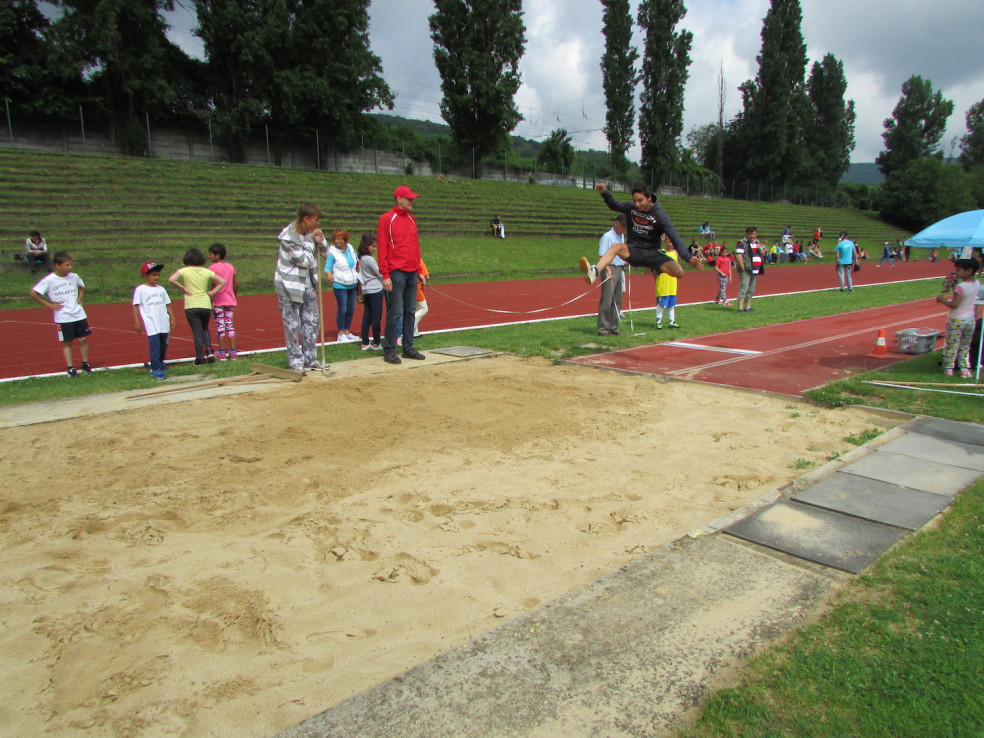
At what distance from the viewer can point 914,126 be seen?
281 feet

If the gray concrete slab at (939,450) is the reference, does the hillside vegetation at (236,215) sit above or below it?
above

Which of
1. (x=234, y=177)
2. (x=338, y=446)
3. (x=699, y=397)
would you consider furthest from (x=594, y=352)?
(x=234, y=177)

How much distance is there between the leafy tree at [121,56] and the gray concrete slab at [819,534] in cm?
4264

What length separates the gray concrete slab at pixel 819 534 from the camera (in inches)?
138

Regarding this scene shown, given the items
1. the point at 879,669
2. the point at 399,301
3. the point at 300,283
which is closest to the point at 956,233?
the point at 879,669

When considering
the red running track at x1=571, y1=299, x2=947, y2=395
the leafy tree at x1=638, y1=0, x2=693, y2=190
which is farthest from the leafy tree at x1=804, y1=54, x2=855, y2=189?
the red running track at x1=571, y1=299, x2=947, y2=395

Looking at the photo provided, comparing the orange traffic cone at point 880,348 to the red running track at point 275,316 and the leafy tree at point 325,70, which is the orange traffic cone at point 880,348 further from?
the leafy tree at point 325,70

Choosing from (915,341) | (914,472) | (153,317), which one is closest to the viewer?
(914,472)

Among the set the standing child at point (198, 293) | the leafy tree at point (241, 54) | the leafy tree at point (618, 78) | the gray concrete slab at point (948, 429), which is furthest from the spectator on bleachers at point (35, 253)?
the leafy tree at point (618, 78)

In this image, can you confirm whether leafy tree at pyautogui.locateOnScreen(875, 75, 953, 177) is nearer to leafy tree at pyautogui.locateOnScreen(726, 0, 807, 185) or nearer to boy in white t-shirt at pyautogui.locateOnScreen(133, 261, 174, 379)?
leafy tree at pyautogui.locateOnScreen(726, 0, 807, 185)

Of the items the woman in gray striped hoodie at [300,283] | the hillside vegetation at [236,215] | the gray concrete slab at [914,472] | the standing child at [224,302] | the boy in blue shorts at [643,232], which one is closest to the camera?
the gray concrete slab at [914,472]

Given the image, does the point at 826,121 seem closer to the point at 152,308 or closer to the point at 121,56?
the point at 121,56

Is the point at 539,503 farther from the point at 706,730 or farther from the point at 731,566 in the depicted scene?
the point at 706,730

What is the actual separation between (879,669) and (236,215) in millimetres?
28691
